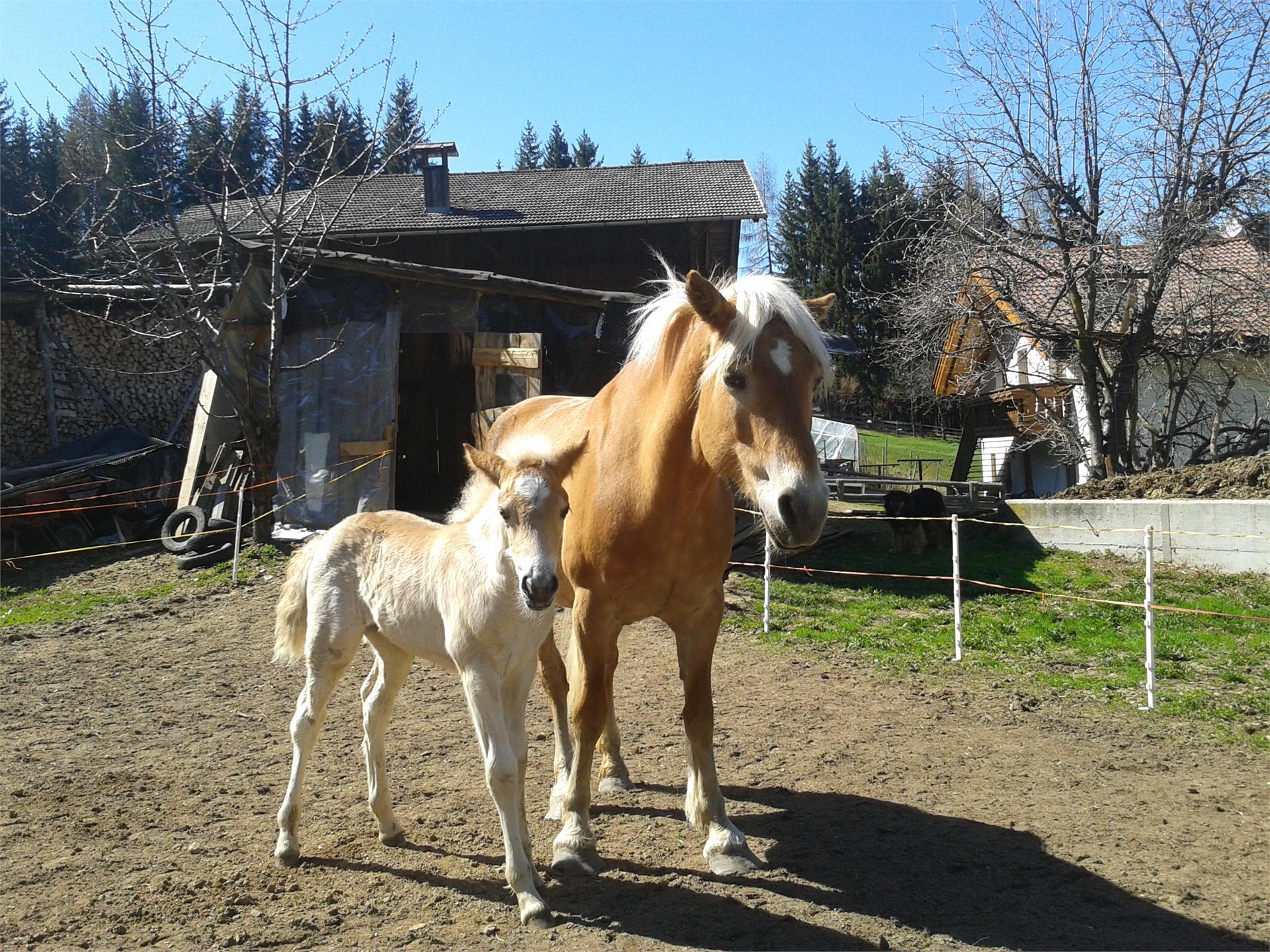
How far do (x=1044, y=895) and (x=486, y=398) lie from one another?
9470 mm

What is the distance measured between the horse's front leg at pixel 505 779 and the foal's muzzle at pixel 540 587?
0.54 meters

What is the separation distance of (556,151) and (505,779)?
66.9 meters

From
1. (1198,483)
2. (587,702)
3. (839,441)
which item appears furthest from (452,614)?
(839,441)

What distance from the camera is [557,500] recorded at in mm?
3555

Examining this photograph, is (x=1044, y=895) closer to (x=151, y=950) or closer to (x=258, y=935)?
(x=258, y=935)

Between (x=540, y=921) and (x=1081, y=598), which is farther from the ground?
(x=1081, y=598)

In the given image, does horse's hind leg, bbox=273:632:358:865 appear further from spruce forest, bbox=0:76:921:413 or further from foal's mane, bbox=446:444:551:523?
spruce forest, bbox=0:76:921:413

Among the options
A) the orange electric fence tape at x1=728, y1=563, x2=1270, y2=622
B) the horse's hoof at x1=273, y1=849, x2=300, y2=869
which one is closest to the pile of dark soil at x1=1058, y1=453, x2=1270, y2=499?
the orange electric fence tape at x1=728, y1=563, x2=1270, y2=622

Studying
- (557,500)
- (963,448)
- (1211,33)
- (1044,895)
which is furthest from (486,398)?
(963,448)

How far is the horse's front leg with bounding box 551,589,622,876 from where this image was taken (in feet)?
13.2

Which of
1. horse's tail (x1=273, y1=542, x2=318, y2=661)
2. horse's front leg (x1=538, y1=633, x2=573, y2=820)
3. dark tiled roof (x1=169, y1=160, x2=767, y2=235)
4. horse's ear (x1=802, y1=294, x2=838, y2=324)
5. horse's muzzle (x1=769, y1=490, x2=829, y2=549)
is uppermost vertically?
dark tiled roof (x1=169, y1=160, x2=767, y2=235)

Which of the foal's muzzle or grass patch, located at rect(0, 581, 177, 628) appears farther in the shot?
grass patch, located at rect(0, 581, 177, 628)

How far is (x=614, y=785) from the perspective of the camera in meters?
4.91

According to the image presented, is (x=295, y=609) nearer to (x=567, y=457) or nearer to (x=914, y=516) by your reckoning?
(x=567, y=457)
